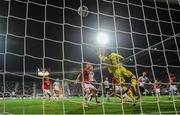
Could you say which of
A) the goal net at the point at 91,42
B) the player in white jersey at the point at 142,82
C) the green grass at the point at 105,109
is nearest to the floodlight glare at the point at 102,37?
the goal net at the point at 91,42

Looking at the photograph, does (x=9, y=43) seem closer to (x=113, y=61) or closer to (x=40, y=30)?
(x=40, y=30)

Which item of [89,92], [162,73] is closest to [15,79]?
[162,73]

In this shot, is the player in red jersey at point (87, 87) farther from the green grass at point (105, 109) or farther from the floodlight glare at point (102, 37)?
the floodlight glare at point (102, 37)

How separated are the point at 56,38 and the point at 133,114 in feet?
41.5

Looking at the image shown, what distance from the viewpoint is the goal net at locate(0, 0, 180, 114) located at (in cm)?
743

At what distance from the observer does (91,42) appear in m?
18.2

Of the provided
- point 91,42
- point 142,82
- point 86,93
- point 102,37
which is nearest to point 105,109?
point 86,93

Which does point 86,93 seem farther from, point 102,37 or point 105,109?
point 102,37

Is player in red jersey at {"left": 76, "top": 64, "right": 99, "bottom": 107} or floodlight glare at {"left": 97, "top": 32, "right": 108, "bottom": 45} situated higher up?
floodlight glare at {"left": 97, "top": 32, "right": 108, "bottom": 45}

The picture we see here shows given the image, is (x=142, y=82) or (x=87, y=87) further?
(x=142, y=82)

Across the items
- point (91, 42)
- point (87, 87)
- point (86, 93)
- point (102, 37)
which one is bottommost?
point (86, 93)

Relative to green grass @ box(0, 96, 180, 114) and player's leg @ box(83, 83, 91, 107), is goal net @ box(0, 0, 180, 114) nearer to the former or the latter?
green grass @ box(0, 96, 180, 114)

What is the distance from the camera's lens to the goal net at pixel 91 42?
7426mm

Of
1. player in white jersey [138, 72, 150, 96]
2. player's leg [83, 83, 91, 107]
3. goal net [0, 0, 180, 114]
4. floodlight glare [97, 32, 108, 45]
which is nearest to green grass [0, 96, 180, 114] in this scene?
goal net [0, 0, 180, 114]
